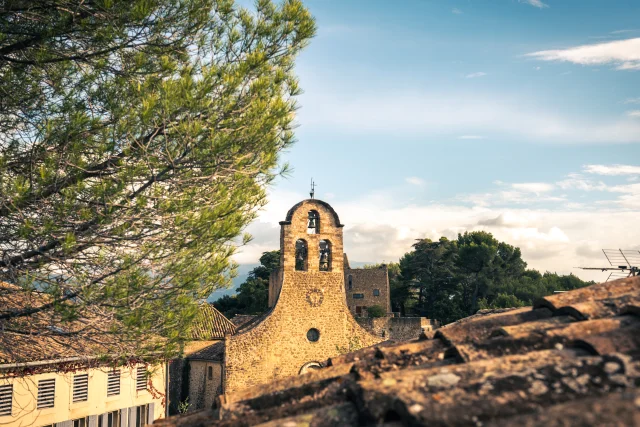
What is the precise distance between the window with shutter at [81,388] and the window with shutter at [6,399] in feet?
6.37

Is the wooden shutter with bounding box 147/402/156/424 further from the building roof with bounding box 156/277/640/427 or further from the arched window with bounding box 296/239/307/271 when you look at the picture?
the building roof with bounding box 156/277/640/427

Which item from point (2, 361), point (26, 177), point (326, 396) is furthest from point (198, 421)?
point (2, 361)

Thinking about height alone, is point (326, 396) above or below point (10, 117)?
below

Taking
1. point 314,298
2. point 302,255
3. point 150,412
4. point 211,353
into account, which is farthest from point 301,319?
point 211,353

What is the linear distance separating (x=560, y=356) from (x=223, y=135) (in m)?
6.33

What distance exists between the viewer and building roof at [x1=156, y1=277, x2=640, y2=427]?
2459 mm

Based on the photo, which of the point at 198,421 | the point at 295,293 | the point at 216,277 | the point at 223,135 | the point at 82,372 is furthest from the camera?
the point at 295,293

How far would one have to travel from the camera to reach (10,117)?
8.48m

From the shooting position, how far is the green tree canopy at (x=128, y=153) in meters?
7.61

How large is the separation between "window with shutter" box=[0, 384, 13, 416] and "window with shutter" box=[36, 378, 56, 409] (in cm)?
80

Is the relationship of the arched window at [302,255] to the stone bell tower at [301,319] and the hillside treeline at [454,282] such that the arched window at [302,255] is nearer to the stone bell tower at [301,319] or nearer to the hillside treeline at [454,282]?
the stone bell tower at [301,319]

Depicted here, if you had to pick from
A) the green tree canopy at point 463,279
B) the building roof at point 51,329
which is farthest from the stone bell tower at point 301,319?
the green tree canopy at point 463,279

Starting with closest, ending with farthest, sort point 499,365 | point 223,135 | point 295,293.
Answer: point 499,365 < point 223,135 < point 295,293

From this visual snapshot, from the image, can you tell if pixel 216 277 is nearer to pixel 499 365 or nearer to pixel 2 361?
pixel 499 365
